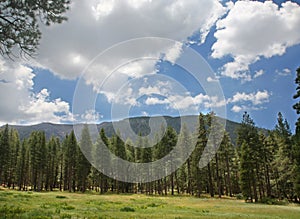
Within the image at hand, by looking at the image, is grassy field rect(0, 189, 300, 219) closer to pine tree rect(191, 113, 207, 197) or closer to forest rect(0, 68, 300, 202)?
forest rect(0, 68, 300, 202)

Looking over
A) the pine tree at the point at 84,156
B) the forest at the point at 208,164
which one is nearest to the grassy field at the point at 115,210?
the forest at the point at 208,164

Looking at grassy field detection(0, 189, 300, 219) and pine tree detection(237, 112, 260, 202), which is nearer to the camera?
grassy field detection(0, 189, 300, 219)

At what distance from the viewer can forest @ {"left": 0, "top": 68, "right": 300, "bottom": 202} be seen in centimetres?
4808

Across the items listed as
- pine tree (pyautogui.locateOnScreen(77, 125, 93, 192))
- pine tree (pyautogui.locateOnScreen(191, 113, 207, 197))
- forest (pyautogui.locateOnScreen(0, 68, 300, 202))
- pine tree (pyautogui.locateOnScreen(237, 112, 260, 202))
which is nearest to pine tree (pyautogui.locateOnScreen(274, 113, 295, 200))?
forest (pyautogui.locateOnScreen(0, 68, 300, 202))

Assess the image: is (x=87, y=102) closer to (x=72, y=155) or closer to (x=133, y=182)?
(x=72, y=155)

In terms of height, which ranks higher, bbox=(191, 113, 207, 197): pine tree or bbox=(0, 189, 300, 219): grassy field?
bbox=(191, 113, 207, 197): pine tree

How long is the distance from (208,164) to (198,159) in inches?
88.3

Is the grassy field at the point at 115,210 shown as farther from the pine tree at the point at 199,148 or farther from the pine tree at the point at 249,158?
the pine tree at the point at 199,148

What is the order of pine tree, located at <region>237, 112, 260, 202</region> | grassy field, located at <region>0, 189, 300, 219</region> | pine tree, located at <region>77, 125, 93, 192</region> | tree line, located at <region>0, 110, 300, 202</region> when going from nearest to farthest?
1. grassy field, located at <region>0, 189, 300, 219</region>
2. pine tree, located at <region>237, 112, 260, 202</region>
3. tree line, located at <region>0, 110, 300, 202</region>
4. pine tree, located at <region>77, 125, 93, 192</region>

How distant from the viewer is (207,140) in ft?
178

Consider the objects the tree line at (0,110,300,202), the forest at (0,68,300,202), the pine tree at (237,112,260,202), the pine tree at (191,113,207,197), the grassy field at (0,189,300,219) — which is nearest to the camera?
the grassy field at (0,189,300,219)

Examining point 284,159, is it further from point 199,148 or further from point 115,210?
point 115,210

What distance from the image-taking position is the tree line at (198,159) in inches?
1937

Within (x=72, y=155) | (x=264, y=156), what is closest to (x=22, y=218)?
(x=264, y=156)
